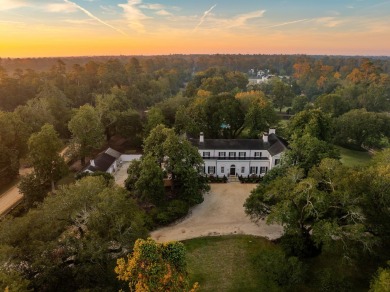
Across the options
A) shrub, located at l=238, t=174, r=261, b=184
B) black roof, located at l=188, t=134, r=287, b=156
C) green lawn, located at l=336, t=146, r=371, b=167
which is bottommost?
green lawn, located at l=336, t=146, r=371, b=167

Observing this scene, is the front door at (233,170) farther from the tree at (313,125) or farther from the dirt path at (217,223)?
the tree at (313,125)

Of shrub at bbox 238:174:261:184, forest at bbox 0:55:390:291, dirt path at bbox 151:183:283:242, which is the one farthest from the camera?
shrub at bbox 238:174:261:184

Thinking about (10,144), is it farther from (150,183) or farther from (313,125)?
(313,125)

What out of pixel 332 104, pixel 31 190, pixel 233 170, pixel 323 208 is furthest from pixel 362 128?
pixel 31 190

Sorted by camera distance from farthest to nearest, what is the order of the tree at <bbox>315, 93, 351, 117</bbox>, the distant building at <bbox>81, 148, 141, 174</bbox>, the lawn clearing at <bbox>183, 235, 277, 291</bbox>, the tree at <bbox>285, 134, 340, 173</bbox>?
the tree at <bbox>315, 93, 351, 117</bbox>, the distant building at <bbox>81, 148, 141, 174</bbox>, the tree at <bbox>285, 134, 340, 173</bbox>, the lawn clearing at <bbox>183, 235, 277, 291</bbox>

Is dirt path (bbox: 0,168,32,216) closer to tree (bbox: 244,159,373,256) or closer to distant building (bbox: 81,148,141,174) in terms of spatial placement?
distant building (bbox: 81,148,141,174)

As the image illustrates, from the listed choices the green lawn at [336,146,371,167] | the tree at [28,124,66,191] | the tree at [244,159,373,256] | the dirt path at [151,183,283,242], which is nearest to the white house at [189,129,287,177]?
the dirt path at [151,183,283,242]
